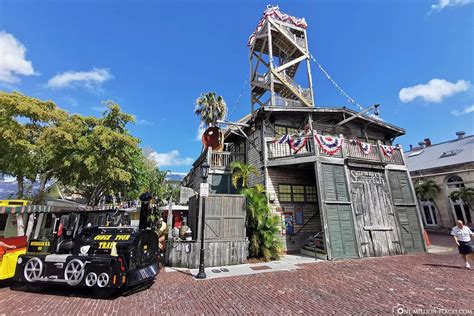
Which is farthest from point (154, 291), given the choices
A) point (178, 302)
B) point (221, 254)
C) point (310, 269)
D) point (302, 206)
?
point (302, 206)

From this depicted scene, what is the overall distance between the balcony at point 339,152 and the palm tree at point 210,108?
11197 mm

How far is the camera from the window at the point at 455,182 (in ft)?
69.0

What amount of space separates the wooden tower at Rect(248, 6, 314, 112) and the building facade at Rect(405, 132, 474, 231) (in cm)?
1674

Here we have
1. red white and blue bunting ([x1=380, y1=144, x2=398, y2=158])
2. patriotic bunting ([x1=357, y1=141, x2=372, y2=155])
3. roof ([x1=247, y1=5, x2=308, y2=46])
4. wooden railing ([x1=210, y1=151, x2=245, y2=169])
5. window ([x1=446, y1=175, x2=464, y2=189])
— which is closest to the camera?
patriotic bunting ([x1=357, y1=141, x2=372, y2=155])

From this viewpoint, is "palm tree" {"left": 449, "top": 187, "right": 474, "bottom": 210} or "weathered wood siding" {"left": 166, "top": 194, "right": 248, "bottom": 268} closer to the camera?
"weathered wood siding" {"left": 166, "top": 194, "right": 248, "bottom": 268}

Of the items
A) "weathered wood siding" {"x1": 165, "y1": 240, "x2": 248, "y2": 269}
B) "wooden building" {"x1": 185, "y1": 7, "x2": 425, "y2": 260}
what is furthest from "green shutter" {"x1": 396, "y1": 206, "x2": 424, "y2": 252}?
"weathered wood siding" {"x1": 165, "y1": 240, "x2": 248, "y2": 269}

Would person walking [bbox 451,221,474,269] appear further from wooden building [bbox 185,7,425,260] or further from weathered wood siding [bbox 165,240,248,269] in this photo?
weathered wood siding [bbox 165,240,248,269]

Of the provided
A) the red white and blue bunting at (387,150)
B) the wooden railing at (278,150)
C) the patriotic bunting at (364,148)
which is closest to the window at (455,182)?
the red white and blue bunting at (387,150)

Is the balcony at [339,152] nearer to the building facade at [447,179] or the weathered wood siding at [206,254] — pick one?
the weathered wood siding at [206,254]

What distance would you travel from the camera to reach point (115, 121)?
53.4ft

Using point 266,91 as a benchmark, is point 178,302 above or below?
below

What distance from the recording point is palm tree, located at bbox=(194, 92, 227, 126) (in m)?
22.9

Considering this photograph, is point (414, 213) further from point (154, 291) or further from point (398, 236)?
point (154, 291)

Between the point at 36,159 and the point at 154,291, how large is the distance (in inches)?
511
